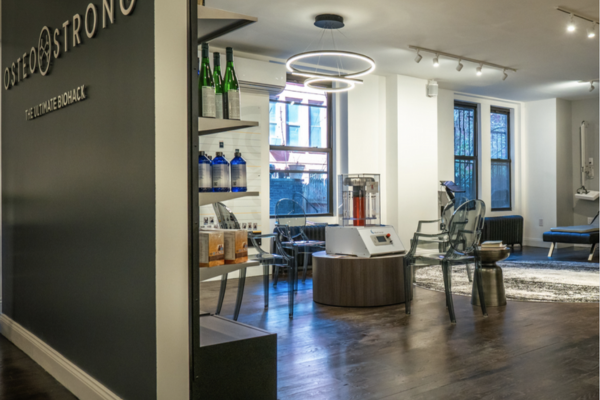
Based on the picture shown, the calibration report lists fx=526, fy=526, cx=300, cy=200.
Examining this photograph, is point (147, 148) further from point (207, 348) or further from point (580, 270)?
point (580, 270)

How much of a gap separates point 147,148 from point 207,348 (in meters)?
0.84

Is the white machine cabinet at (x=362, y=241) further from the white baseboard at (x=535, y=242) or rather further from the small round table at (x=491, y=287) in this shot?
the white baseboard at (x=535, y=242)

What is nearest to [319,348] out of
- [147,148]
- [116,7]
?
[147,148]

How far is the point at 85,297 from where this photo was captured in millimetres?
2580

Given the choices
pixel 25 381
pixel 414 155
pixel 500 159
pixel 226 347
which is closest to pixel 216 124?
pixel 226 347

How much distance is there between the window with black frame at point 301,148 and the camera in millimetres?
7203

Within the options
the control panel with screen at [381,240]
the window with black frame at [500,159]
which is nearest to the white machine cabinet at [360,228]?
the control panel with screen at [381,240]

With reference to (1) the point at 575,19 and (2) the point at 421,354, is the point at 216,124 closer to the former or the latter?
(2) the point at 421,354

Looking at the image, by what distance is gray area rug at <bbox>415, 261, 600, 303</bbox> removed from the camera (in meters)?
5.16

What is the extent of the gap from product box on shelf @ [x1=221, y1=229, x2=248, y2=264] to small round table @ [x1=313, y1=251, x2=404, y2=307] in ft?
8.03

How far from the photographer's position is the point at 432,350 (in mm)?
3332

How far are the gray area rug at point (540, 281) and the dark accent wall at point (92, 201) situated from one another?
384 centimetres

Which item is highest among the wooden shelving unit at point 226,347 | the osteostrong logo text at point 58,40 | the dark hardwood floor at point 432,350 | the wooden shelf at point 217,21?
the osteostrong logo text at point 58,40

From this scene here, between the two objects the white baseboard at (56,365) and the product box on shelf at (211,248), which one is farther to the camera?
the white baseboard at (56,365)
